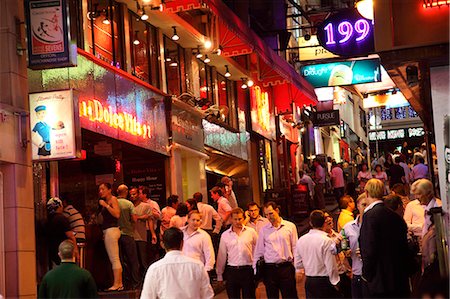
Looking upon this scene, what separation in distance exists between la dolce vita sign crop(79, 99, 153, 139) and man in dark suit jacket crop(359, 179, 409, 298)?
875 cm

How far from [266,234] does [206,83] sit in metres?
13.7

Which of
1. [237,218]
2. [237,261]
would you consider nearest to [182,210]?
[237,218]

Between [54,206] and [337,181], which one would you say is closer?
[54,206]

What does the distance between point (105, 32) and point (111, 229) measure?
18.9ft

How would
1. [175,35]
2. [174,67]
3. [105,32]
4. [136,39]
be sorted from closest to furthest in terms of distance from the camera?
[105,32] → [136,39] → [175,35] → [174,67]

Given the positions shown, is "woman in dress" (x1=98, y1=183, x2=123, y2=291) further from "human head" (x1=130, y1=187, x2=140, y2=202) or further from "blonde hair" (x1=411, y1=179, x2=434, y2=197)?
"blonde hair" (x1=411, y1=179, x2=434, y2=197)

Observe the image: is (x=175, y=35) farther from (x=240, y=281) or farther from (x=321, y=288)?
(x=321, y=288)

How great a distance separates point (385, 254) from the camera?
9875 mm

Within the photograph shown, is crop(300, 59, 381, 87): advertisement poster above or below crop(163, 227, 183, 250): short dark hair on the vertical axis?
above

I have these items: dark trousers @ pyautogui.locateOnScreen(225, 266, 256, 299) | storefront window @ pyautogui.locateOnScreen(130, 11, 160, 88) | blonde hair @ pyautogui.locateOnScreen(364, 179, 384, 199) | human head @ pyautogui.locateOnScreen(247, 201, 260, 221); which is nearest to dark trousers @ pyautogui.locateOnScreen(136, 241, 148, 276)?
human head @ pyautogui.locateOnScreen(247, 201, 260, 221)

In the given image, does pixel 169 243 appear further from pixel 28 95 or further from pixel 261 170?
pixel 261 170

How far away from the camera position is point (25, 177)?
1472cm

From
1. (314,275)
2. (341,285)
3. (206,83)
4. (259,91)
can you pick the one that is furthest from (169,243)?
(259,91)

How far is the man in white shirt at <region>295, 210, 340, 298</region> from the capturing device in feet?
41.3
